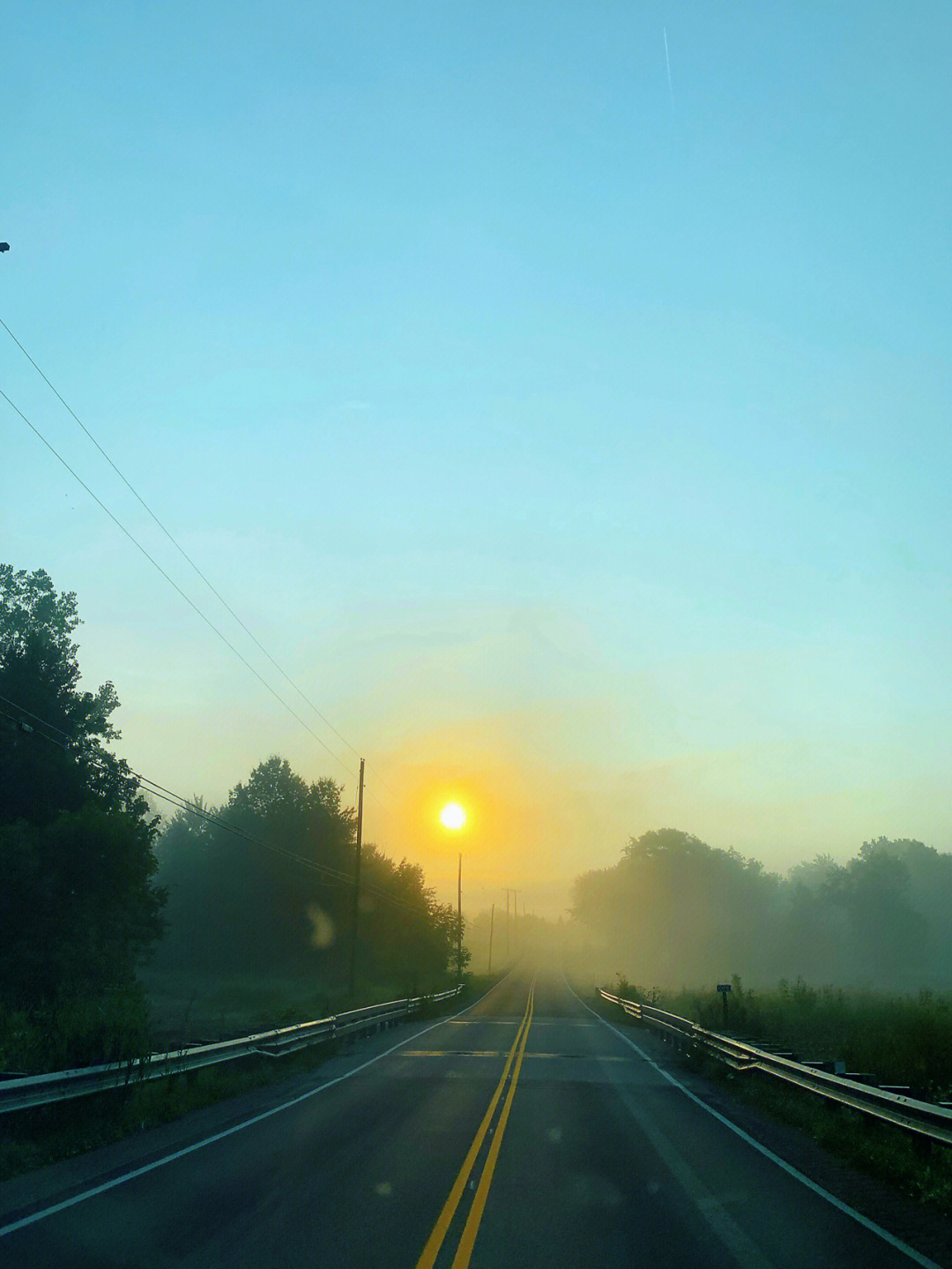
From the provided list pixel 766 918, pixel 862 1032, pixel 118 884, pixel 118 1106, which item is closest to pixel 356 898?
pixel 118 884

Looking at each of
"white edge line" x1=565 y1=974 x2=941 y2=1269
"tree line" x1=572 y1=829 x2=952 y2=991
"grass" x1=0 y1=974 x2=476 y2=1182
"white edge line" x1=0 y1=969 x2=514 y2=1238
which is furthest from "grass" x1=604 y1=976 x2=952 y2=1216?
"tree line" x1=572 y1=829 x2=952 y2=991

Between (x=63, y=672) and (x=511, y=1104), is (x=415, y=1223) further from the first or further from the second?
(x=63, y=672)

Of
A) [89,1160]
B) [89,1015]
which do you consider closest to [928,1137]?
[89,1160]

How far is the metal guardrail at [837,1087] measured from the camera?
34.1 feet

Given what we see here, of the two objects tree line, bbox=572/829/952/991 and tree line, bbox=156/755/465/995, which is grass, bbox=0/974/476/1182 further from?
tree line, bbox=572/829/952/991

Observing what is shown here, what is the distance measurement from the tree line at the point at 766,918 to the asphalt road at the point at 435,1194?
8204 centimetres

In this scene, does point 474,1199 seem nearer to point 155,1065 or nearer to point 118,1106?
point 118,1106

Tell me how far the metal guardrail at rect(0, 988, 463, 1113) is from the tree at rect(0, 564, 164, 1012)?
15.9 metres

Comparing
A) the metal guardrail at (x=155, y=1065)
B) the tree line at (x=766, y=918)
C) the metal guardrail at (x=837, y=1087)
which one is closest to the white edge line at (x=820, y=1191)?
the metal guardrail at (x=837, y=1087)

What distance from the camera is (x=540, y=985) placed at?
8244 centimetres

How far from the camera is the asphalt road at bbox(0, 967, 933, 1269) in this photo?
295 inches

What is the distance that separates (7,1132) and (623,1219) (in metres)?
7.45

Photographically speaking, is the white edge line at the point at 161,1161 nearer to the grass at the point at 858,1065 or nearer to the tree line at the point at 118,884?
the tree line at the point at 118,884

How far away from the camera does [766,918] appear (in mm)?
143750
